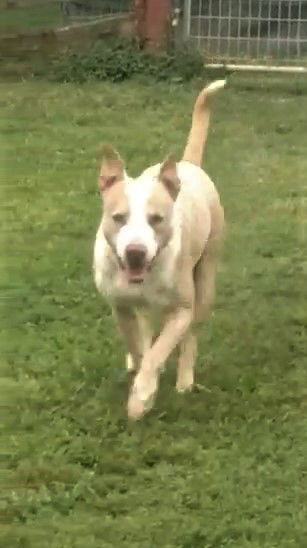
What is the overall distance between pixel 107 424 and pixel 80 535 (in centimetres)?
63

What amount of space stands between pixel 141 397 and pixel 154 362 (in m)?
0.09

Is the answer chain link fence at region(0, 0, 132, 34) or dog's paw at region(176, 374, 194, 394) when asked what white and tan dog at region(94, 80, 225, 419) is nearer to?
dog's paw at region(176, 374, 194, 394)

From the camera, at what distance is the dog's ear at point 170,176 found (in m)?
3.11

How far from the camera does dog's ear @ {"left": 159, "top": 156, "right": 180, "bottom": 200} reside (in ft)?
10.2

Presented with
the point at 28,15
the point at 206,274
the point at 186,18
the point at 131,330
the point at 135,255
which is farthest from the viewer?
the point at 186,18

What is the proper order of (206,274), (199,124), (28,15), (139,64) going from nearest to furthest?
(28,15) < (206,274) < (199,124) < (139,64)

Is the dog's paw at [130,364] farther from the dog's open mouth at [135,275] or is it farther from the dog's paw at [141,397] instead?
the dog's open mouth at [135,275]

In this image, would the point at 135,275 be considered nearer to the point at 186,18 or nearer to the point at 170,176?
the point at 170,176

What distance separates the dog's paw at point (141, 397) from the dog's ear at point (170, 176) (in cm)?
42

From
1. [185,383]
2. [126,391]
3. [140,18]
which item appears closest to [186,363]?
[185,383]

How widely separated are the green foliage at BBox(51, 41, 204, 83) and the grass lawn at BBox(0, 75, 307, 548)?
8.08ft

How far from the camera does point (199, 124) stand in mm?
3707

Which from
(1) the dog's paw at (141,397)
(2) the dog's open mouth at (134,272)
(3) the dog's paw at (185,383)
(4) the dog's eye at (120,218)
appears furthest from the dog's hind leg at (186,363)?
(4) the dog's eye at (120,218)

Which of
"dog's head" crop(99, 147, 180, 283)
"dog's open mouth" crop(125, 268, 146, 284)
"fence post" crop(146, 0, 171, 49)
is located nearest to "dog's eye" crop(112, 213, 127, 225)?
"dog's head" crop(99, 147, 180, 283)
